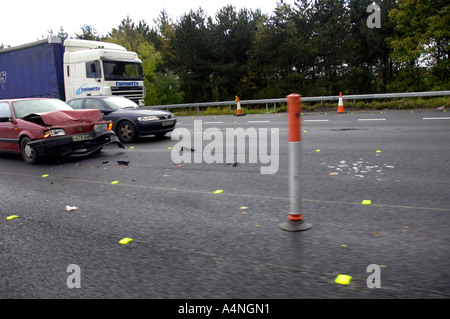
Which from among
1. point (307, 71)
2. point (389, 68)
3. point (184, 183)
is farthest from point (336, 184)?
point (389, 68)

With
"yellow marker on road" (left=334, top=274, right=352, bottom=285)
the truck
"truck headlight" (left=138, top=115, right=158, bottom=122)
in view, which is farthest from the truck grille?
"yellow marker on road" (left=334, top=274, right=352, bottom=285)

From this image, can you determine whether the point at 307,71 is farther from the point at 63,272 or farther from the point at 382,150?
the point at 63,272

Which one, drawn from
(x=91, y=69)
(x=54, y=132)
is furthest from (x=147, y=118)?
(x=91, y=69)

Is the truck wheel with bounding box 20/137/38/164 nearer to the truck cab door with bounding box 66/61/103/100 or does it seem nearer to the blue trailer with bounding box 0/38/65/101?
the truck cab door with bounding box 66/61/103/100

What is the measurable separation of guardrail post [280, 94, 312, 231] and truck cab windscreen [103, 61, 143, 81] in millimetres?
15325

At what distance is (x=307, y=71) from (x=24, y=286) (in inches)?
1555

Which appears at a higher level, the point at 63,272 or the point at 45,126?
the point at 45,126

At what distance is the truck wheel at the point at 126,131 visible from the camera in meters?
10.6

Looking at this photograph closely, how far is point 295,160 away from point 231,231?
3.05ft

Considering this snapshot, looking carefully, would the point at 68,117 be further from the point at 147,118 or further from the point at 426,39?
the point at 426,39

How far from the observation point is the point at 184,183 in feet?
18.4

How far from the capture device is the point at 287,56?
129 feet

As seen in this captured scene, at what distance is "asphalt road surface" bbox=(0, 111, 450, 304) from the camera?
99.1 inches
